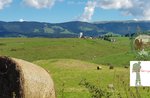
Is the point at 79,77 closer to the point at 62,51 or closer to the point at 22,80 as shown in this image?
the point at 22,80

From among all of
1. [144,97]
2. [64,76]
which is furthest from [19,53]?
[144,97]

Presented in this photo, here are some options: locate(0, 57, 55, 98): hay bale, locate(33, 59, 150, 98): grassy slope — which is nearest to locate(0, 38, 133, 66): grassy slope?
locate(33, 59, 150, 98): grassy slope

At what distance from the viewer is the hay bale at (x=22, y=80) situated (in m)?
Answer: 17.6

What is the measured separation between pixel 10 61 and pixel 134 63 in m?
7.04

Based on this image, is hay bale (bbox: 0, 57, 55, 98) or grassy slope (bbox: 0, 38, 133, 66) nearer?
hay bale (bbox: 0, 57, 55, 98)

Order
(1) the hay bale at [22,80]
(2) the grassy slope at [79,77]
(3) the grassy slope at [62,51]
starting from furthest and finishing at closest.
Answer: (3) the grassy slope at [62,51] < (2) the grassy slope at [79,77] < (1) the hay bale at [22,80]

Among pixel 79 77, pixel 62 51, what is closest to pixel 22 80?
pixel 79 77

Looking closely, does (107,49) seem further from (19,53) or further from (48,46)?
(19,53)

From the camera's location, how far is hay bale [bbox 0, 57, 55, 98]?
1762cm

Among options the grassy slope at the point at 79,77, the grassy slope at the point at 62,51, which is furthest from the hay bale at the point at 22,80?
the grassy slope at the point at 62,51

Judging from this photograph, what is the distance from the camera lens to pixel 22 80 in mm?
17625

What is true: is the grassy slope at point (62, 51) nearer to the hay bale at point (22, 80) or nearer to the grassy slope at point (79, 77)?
the grassy slope at point (79, 77)

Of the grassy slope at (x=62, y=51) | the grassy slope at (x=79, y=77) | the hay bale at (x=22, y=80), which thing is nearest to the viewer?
the hay bale at (x=22, y=80)

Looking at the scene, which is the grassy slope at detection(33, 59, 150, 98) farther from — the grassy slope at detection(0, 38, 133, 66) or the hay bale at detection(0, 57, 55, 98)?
the grassy slope at detection(0, 38, 133, 66)
